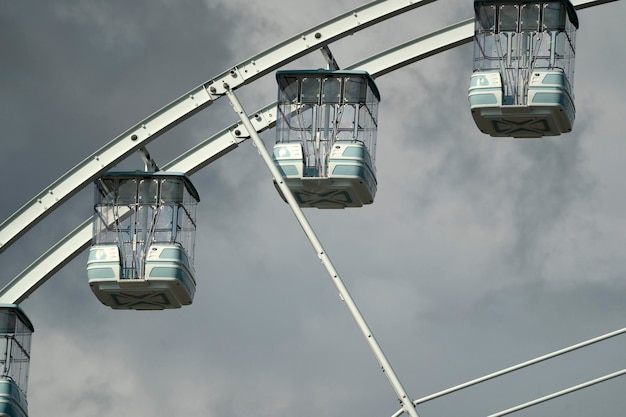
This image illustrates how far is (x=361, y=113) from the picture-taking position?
41.9 metres

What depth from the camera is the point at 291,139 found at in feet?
137

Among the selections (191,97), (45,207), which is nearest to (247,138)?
(191,97)

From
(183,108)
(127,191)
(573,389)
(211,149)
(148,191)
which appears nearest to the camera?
(573,389)

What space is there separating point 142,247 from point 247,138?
2786 millimetres

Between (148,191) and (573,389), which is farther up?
(148,191)

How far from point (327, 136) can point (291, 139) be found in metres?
0.59

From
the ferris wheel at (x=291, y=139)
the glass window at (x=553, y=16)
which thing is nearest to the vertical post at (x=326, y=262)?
the ferris wheel at (x=291, y=139)

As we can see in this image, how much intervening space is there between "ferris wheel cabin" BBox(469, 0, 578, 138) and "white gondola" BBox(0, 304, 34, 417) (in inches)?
350

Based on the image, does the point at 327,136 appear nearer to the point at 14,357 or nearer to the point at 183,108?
the point at 183,108

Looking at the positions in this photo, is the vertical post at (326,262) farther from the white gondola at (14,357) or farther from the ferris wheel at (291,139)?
the white gondola at (14,357)

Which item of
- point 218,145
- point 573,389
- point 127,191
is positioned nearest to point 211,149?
point 218,145

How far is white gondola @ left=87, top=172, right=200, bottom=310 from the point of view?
42.2 metres

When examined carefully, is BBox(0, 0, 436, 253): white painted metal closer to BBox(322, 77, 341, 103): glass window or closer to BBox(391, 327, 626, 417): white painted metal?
BBox(322, 77, 341, 103): glass window

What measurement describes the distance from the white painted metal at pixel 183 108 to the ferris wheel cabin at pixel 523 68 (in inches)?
64.7
